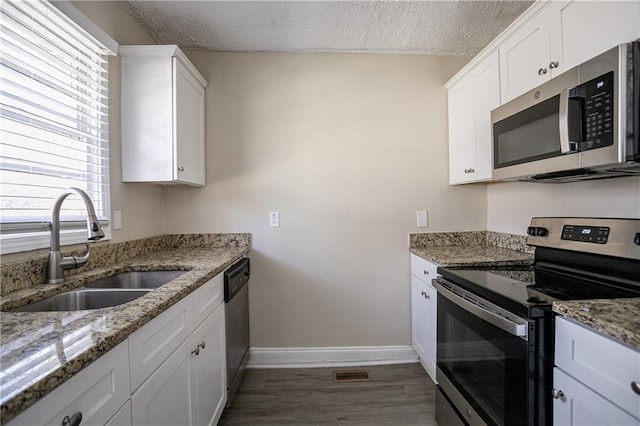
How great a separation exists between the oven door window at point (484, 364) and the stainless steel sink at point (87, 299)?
57.1 inches

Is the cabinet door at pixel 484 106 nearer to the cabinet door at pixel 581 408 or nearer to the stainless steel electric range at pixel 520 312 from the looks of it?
the stainless steel electric range at pixel 520 312

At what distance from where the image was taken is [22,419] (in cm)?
51

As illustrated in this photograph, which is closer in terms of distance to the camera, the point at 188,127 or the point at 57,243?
the point at 57,243

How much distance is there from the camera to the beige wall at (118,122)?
1.61 metres

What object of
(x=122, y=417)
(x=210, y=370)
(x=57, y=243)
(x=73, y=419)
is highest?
(x=57, y=243)

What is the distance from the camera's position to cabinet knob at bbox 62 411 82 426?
0.60 meters

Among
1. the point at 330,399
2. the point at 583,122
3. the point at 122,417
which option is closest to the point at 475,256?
the point at 583,122

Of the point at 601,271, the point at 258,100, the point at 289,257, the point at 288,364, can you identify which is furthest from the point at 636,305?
the point at 258,100

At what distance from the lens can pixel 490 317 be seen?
115 centimetres

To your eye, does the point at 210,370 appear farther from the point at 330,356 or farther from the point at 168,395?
the point at 330,356

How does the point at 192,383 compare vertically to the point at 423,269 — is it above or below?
below

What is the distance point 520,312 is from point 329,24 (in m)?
1.98

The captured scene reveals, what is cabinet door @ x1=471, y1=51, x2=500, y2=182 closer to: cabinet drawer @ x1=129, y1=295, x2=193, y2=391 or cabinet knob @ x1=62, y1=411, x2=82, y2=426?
cabinet drawer @ x1=129, y1=295, x2=193, y2=391

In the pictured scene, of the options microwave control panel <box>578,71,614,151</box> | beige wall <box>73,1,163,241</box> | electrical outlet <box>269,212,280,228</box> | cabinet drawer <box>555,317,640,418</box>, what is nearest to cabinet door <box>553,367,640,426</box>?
cabinet drawer <box>555,317,640,418</box>
